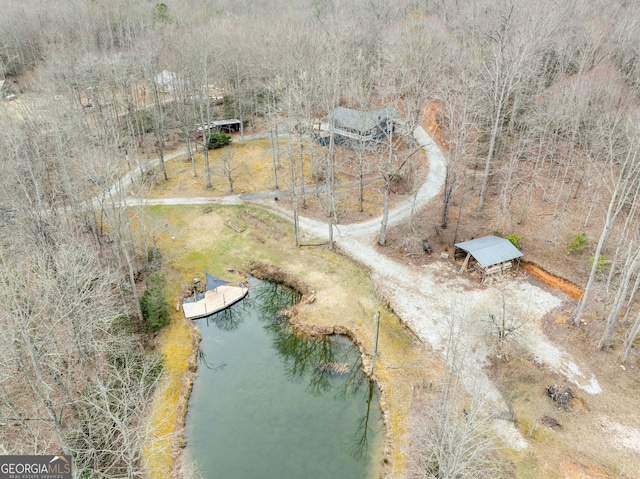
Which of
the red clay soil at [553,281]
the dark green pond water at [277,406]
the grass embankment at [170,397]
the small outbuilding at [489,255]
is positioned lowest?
the dark green pond water at [277,406]

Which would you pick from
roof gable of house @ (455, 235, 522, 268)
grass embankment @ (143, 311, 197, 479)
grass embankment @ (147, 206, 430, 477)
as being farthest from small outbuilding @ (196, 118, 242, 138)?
roof gable of house @ (455, 235, 522, 268)

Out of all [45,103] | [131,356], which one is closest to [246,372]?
[131,356]

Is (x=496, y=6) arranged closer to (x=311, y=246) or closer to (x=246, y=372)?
(x=311, y=246)

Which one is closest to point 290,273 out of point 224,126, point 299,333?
point 299,333

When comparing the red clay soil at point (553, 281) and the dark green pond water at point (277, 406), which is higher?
the red clay soil at point (553, 281)

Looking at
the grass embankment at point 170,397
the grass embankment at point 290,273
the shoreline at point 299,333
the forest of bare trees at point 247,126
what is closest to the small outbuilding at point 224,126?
the forest of bare trees at point 247,126

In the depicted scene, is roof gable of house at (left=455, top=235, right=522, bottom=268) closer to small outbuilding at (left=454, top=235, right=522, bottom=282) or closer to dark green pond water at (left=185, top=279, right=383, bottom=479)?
small outbuilding at (left=454, top=235, right=522, bottom=282)

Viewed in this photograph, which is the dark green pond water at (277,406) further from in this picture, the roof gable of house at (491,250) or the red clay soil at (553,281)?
the red clay soil at (553,281)

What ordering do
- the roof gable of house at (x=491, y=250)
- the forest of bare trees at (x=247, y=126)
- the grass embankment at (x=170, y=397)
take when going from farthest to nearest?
the roof gable of house at (x=491, y=250) < the grass embankment at (x=170, y=397) < the forest of bare trees at (x=247, y=126)
